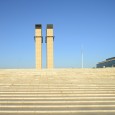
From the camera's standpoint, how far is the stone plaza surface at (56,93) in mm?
9570

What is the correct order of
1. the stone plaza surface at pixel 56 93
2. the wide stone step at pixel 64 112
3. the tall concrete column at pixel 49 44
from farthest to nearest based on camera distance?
the tall concrete column at pixel 49 44 → the stone plaza surface at pixel 56 93 → the wide stone step at pixel 64 112

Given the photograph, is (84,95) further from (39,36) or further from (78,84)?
(39,36)

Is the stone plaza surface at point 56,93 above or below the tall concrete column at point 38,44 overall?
below

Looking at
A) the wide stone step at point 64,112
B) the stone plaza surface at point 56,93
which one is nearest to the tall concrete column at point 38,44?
the stone plaza surface at point 56,93

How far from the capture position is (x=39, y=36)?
30969 millimetres

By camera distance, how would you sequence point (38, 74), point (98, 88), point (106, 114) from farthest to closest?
point (38, 74)
point (98, 88)
point (106, 114)

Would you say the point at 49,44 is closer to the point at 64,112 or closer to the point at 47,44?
the point at 47,44

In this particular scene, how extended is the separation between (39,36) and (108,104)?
21839 mm

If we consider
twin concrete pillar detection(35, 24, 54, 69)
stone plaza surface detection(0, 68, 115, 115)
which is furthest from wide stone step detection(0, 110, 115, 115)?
twin concrete pillar detection(35, 24, 54, 69)

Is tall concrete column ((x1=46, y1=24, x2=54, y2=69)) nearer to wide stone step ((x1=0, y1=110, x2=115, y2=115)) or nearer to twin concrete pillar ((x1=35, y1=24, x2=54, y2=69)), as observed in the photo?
twin concrete pillar ((x1=35, y1=24, x2=54, y2=69))

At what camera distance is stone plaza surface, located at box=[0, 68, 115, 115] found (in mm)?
9570

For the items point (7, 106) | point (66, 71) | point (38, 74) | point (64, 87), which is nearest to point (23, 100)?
point (7, 106)

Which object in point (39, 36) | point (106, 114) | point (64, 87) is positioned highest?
point (39, 36)

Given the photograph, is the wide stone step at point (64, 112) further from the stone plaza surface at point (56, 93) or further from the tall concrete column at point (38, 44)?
the tall concrete column at point (38, 44)
